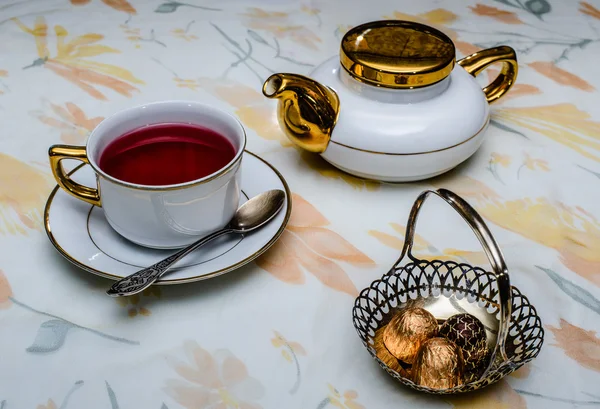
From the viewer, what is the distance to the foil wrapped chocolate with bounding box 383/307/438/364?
473 mm

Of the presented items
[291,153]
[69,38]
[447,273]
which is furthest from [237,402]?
[69,38]

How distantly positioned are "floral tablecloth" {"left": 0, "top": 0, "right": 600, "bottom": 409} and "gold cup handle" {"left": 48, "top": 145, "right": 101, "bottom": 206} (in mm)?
60

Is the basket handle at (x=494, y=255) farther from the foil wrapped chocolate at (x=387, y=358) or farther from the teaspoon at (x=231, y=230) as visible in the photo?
the teaspoon at (x=231, y=230)

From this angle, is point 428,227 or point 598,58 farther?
point 598,58

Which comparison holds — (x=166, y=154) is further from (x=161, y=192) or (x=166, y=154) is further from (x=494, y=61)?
(x=494, y=61)

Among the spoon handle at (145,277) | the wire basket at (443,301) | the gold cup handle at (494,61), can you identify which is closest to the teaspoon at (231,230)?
the spoon handle at (145,277)

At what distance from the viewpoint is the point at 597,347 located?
519 mm

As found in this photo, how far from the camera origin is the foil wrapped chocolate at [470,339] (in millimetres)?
470

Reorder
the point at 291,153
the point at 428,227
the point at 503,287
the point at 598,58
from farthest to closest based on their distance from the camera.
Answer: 1. the point at 598,58
2. the point at 291,153
3. the point at 428,227
4. the point at 503,287

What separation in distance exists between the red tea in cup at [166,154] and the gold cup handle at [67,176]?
21 millimetres

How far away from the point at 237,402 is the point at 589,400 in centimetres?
25

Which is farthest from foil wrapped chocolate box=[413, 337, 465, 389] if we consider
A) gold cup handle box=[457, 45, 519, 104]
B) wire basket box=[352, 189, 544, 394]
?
gold cup handle box=[457, 45, 519, 104]

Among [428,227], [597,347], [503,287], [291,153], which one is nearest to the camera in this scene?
[503,287]

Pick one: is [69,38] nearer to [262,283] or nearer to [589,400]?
[262,283]
